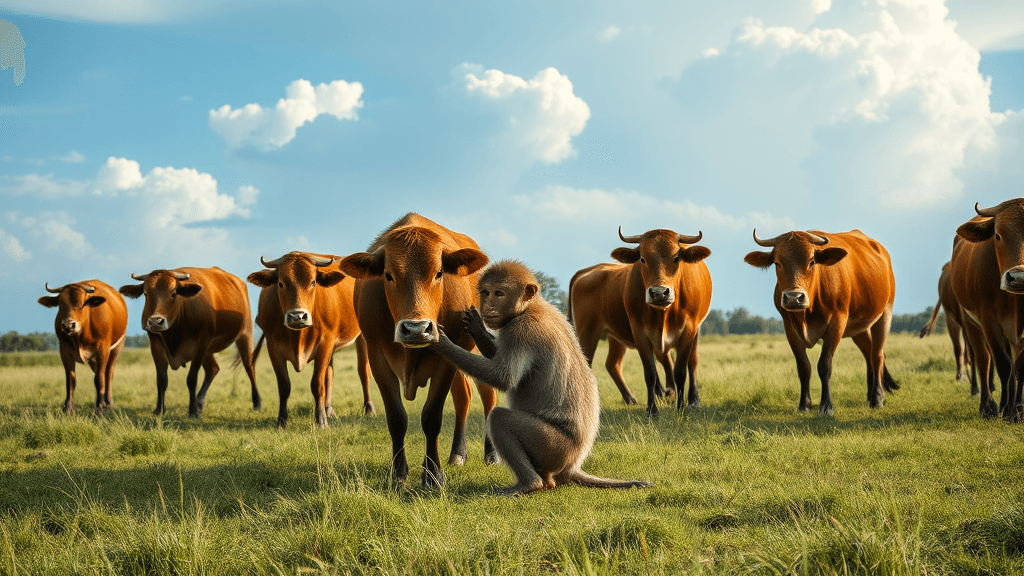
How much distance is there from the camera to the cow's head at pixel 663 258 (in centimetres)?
973

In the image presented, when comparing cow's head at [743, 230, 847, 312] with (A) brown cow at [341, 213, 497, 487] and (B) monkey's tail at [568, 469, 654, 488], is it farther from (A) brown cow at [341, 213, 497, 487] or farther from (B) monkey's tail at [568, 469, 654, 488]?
(A) brown cow at [341, 213, 497, 487]

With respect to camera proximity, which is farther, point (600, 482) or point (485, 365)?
point (600, 482)

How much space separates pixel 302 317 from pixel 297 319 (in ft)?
0.24

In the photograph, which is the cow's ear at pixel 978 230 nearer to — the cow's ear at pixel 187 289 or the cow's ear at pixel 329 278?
the cow's ear at pixel 329 278

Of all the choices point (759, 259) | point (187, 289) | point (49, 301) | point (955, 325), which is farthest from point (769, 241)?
point (49, 301)

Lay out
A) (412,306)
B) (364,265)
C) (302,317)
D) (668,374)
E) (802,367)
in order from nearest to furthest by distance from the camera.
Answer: (412,306) < (364,265) < (302,317) < (802,367) < (668,374)

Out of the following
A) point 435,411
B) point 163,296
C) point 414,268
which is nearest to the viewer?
point 414,268

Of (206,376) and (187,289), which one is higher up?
(187,289)

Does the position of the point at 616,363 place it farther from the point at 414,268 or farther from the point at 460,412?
the point at 414,268

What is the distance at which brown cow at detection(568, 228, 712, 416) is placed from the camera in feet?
33.2

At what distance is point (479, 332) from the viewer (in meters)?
5.38

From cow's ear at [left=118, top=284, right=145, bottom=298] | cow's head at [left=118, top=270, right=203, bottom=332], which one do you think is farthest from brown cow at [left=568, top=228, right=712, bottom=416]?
cow's ear at [left=118, top=284, right=145, bottom=298]

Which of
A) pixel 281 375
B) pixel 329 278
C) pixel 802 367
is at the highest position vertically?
pixel 329 278

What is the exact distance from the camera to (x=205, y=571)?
365 centimetres
